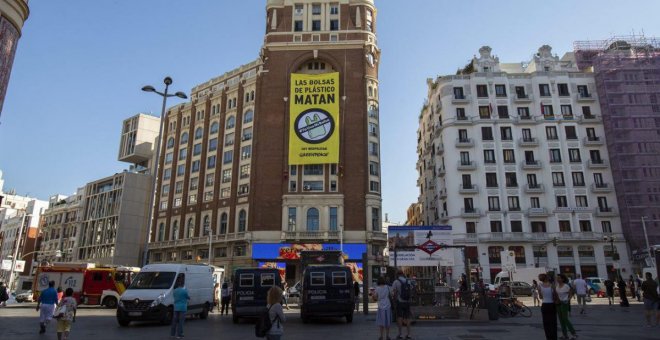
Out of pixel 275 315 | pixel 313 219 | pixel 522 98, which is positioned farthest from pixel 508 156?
pixel 275 315

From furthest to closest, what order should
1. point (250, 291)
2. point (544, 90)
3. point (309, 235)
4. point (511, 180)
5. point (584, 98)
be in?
point (544, 90)
point (584, 98)
point (511, 180)
point (309, 235)
point (250, 291)

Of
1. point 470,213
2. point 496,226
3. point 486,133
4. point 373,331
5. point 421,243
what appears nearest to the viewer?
point 373,331

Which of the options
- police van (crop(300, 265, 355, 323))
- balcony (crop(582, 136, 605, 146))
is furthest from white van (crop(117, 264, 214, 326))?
balcony (crop(582, 136, 605, 146))

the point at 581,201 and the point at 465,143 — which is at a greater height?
the point at 465,143

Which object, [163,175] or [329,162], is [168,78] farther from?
[163,175]

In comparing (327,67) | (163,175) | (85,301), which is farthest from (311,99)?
(85,301)

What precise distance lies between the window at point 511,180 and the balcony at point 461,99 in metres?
11.6

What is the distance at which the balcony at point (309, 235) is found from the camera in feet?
176

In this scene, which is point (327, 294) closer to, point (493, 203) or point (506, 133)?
point (493, 203)

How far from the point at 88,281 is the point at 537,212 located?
164ft

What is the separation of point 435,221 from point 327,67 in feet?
89.4

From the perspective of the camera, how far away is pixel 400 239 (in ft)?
110

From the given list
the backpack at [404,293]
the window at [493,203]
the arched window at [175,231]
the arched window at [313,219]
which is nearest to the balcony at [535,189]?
the window at [493,203]

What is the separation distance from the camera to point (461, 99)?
6197 cm
